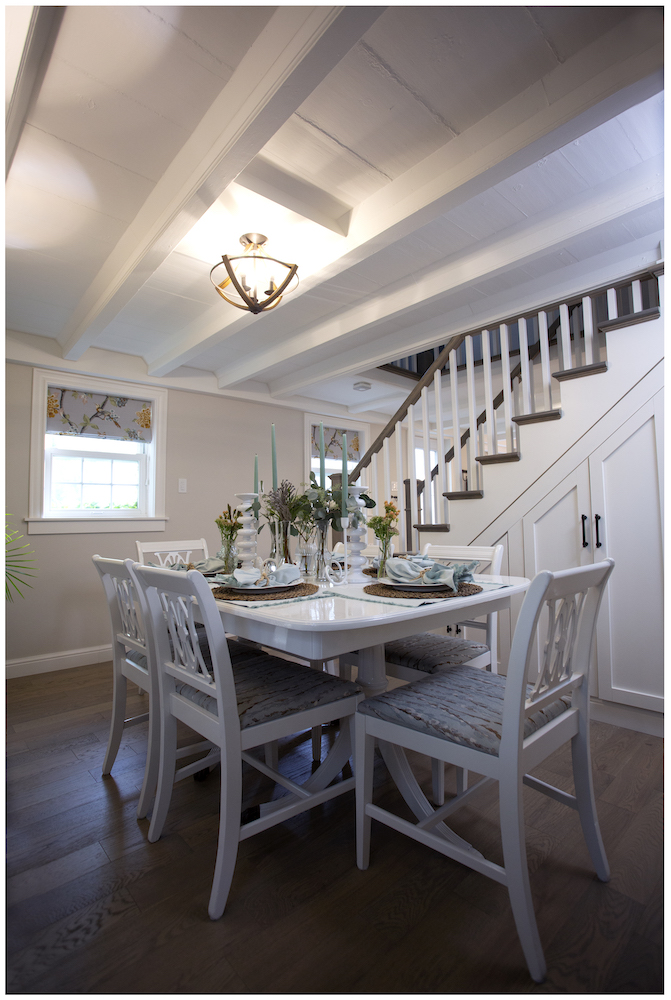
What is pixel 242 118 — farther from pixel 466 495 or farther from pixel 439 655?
pixel 466 495

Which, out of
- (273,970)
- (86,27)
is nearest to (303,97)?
(86,27)

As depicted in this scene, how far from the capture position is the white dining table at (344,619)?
1.18m

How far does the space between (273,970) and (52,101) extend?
261 cm

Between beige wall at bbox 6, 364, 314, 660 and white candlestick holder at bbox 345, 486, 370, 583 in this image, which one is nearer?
white candlestick holder at bbox 345, 486, 370, 583

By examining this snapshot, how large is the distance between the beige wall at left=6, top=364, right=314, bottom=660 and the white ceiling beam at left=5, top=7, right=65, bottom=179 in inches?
84.7

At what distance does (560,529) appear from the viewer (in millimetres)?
2561

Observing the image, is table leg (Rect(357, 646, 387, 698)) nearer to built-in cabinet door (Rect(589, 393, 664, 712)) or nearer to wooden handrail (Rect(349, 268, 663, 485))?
wooden handrail (Rect(349, 268, 663, 485))

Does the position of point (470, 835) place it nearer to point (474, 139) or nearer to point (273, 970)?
point (273, 970)

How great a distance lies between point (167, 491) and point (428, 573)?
3097 millimetres

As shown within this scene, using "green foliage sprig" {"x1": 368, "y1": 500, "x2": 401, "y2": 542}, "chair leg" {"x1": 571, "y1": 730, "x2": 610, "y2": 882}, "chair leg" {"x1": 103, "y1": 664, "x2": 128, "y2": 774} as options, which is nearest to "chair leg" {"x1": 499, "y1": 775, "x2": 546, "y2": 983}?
"chair leg" {"x1": 571, "y1": 730, "x2": 610, "y2": 882}

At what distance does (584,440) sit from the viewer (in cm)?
247

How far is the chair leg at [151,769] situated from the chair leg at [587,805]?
1358 millimetres

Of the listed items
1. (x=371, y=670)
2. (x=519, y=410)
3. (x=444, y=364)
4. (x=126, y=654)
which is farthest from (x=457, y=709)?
(x=519, y=410)

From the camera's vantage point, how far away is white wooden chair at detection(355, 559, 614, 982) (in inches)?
41.1
